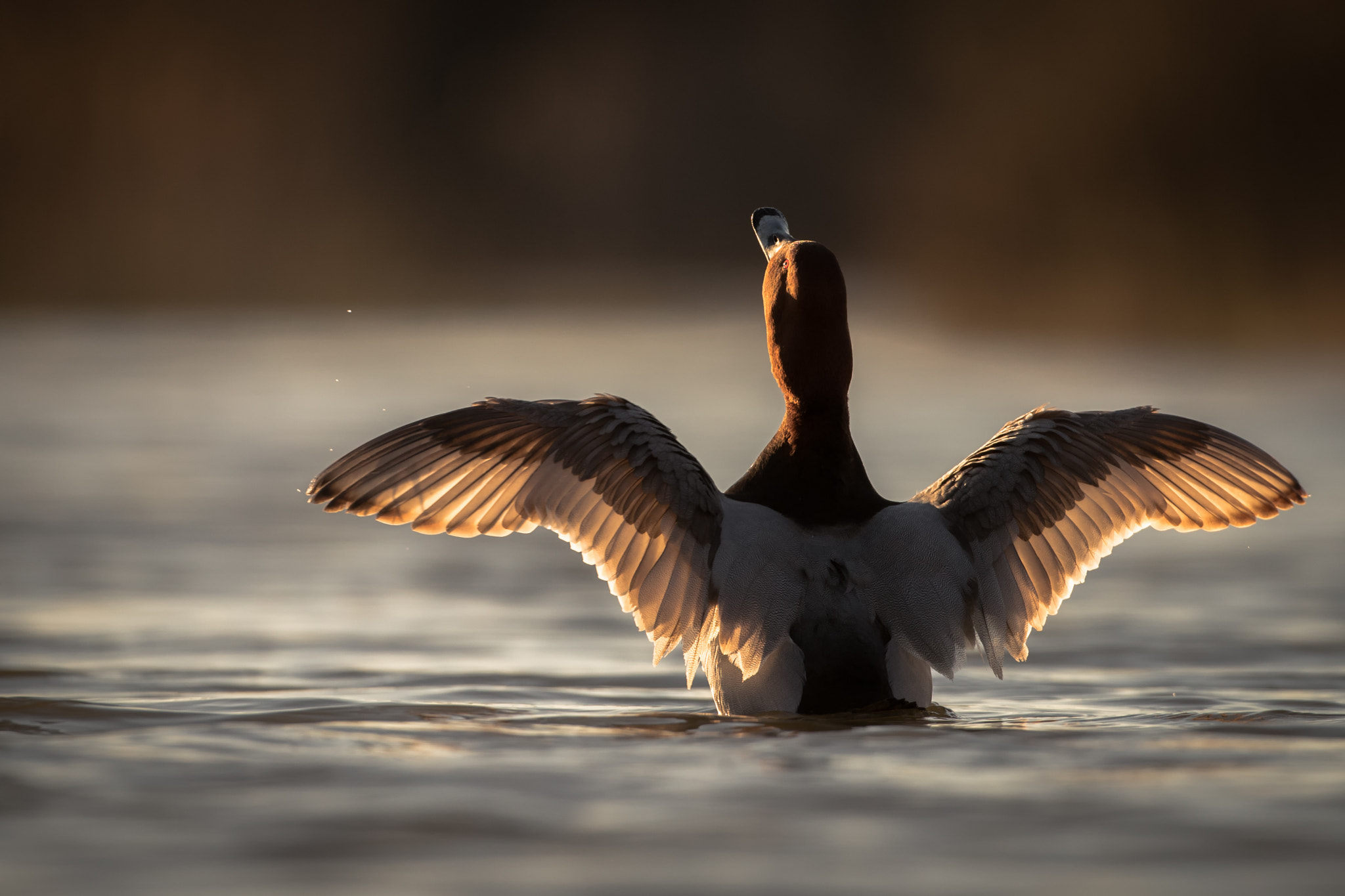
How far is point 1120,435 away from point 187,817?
3191 mm

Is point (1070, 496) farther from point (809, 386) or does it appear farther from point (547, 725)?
point (547, 725)

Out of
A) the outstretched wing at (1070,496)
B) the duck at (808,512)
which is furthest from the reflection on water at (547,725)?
the outstretched wing at (1070,496)

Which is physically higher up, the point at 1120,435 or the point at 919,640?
the point at 1120,435

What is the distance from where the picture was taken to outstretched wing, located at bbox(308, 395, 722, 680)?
4672 mm

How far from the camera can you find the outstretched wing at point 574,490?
4.67 m

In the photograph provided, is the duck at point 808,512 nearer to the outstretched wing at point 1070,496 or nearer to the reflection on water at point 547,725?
the outstretched wing at point 1070,496

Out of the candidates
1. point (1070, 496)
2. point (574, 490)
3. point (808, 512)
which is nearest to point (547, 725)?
point (574, 490)

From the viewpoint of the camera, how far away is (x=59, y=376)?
53.7ft

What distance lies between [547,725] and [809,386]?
51.2 inches

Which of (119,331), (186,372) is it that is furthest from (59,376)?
(119,331)

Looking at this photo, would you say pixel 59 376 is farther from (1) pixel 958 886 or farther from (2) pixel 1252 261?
(1) pixel 958 886

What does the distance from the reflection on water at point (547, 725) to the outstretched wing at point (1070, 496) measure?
0.38 metres

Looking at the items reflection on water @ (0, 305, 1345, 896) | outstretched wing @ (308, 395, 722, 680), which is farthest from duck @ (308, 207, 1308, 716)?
reflection on water @ (0, 305, 1345, 896)

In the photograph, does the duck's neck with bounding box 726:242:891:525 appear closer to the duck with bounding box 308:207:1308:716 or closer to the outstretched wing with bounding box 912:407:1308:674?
the duck with bounding box 308:207:1308:716
